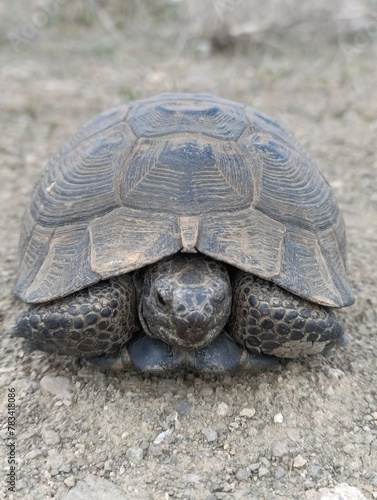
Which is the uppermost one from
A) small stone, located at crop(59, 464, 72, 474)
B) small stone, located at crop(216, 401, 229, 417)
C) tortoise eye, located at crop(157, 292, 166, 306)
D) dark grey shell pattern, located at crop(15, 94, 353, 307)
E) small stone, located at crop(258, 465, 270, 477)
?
dark grey shell pattern, located at crop(15, 94, 353, 307)

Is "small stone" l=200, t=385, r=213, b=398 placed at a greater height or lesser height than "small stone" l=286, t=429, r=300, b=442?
greater

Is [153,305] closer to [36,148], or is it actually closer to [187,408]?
[187,408]

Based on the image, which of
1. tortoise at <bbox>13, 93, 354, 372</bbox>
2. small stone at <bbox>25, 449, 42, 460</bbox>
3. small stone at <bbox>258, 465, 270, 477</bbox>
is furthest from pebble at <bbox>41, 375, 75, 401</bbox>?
small stone at <bbox>258, 465, 270, 477</bbox>

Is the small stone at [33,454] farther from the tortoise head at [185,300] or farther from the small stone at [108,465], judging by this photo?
the tortoise head at [185,300]

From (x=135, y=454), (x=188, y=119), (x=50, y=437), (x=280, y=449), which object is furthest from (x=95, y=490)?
(x=188, y=119)

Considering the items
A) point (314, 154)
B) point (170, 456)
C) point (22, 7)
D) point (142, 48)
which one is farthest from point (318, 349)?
point (22, 7)

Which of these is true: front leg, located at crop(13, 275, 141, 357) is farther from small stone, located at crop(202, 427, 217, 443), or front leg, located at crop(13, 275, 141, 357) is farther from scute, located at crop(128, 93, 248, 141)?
scute, located at crop(128, 93, 248, 141)
